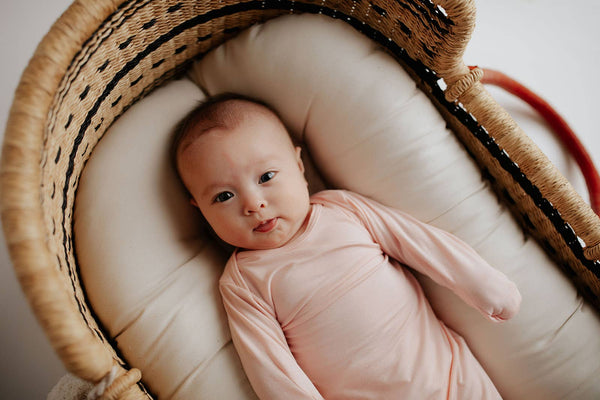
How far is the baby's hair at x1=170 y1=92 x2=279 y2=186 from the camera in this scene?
901 mm

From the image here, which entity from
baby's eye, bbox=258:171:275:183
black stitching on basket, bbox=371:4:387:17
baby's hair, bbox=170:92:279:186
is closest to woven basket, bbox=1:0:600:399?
black stitching on basket, bbox=371:4:387:17

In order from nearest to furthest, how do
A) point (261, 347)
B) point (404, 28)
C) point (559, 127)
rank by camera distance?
point (261, 347) < point (404, 28) < point (559, 127)

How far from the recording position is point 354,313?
86 centimetres

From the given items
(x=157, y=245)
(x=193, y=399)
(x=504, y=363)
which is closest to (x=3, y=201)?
(x=157, y=245)

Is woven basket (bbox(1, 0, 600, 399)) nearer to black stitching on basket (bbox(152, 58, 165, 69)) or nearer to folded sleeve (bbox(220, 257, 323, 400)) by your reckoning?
black stitching on basket (bbox(152, 58, 165, 69))

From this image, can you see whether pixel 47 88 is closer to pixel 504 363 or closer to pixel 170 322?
pixel 170 322

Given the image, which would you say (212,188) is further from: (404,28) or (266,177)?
(404,28)

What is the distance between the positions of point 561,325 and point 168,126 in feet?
3.21

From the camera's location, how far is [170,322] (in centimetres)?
87

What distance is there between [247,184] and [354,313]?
34cm

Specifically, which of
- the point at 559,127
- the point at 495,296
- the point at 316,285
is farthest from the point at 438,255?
the point at 559,127

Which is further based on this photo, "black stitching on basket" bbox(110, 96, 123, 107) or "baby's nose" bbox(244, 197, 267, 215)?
"black stitching on basket" bbox(110, 96, 123, 107)

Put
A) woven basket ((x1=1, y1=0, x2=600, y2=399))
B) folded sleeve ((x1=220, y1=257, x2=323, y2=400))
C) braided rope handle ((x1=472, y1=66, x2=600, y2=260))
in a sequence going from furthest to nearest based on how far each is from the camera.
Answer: braided rope handle ((x1=472, y1=66, x2=600, y2=260))
folded sleeve ((x1=220, y1=257, x2=323, y2=400))
woven basket ((x1=1, y1=0, x2=600, y2=399))

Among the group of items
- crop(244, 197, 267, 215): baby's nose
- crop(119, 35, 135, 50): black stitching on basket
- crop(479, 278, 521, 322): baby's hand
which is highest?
crop(119, 35, 135, 50): black stitching on basket
